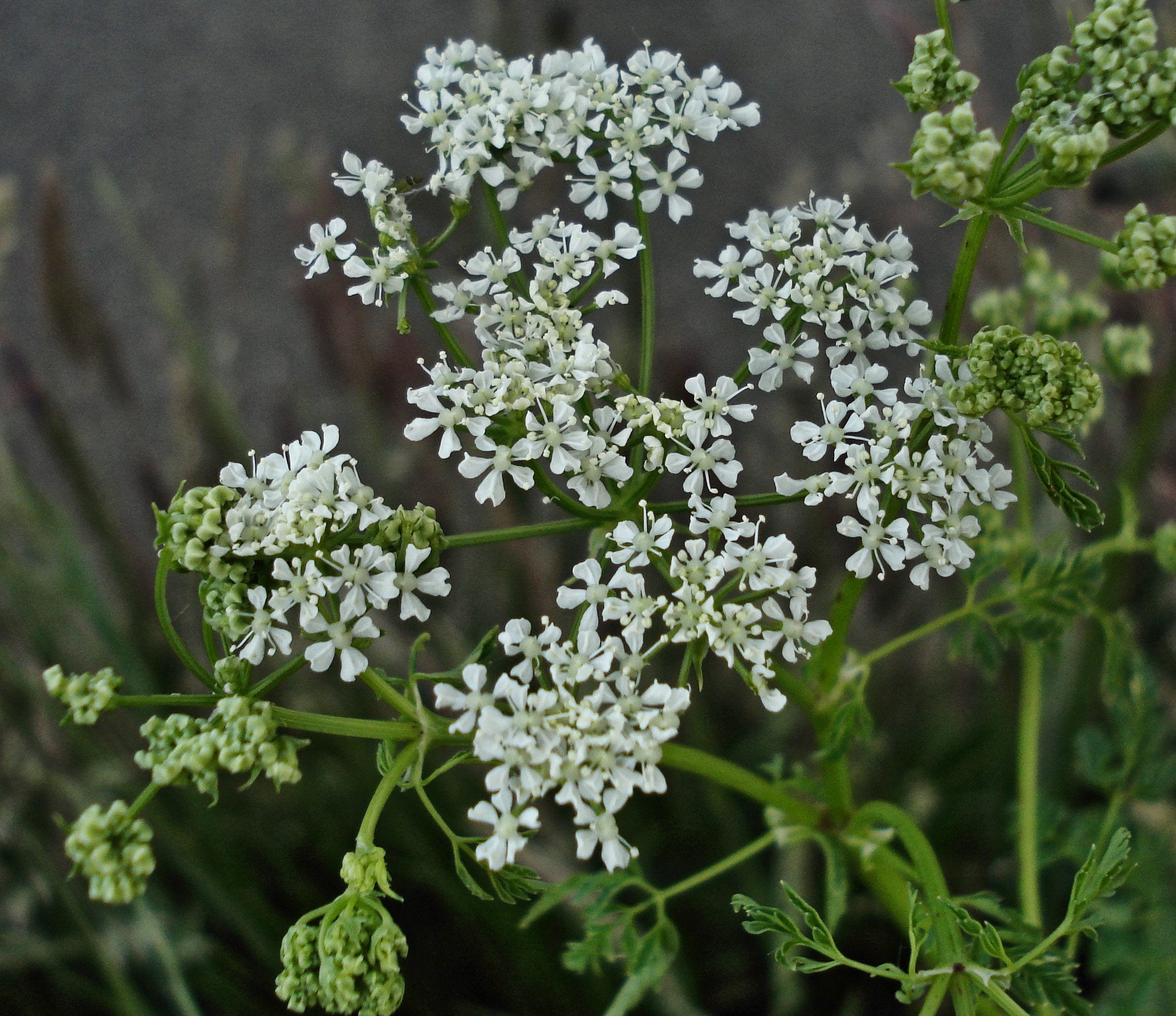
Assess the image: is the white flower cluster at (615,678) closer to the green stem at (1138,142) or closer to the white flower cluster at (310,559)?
the white flower cluster at (310,559)

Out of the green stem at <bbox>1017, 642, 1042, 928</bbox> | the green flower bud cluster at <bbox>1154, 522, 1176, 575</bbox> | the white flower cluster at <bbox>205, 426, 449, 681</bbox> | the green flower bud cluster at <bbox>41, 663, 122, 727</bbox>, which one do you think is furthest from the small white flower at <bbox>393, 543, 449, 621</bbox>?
the green flower bud cluster at <bbox>1154, 522, 1176, 575</bbox>

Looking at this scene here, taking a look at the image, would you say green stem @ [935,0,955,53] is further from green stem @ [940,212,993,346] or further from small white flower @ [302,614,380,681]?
small white flower @ [302,614,380,681]

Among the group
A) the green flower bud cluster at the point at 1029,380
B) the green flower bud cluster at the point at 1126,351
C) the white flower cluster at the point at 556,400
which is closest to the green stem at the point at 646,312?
the white flower cluster at the point at 556,400

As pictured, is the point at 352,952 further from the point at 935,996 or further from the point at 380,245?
the point at 380,245

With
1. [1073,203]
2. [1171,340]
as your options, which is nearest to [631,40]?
[1073,203]

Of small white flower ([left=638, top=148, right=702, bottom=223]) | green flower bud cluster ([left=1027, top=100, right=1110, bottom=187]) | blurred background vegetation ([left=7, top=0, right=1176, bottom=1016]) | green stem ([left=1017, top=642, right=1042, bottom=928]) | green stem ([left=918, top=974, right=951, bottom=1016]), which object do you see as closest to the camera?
green flower bud cluster ([left=1027, top=100, right=1110, bottom=187])
